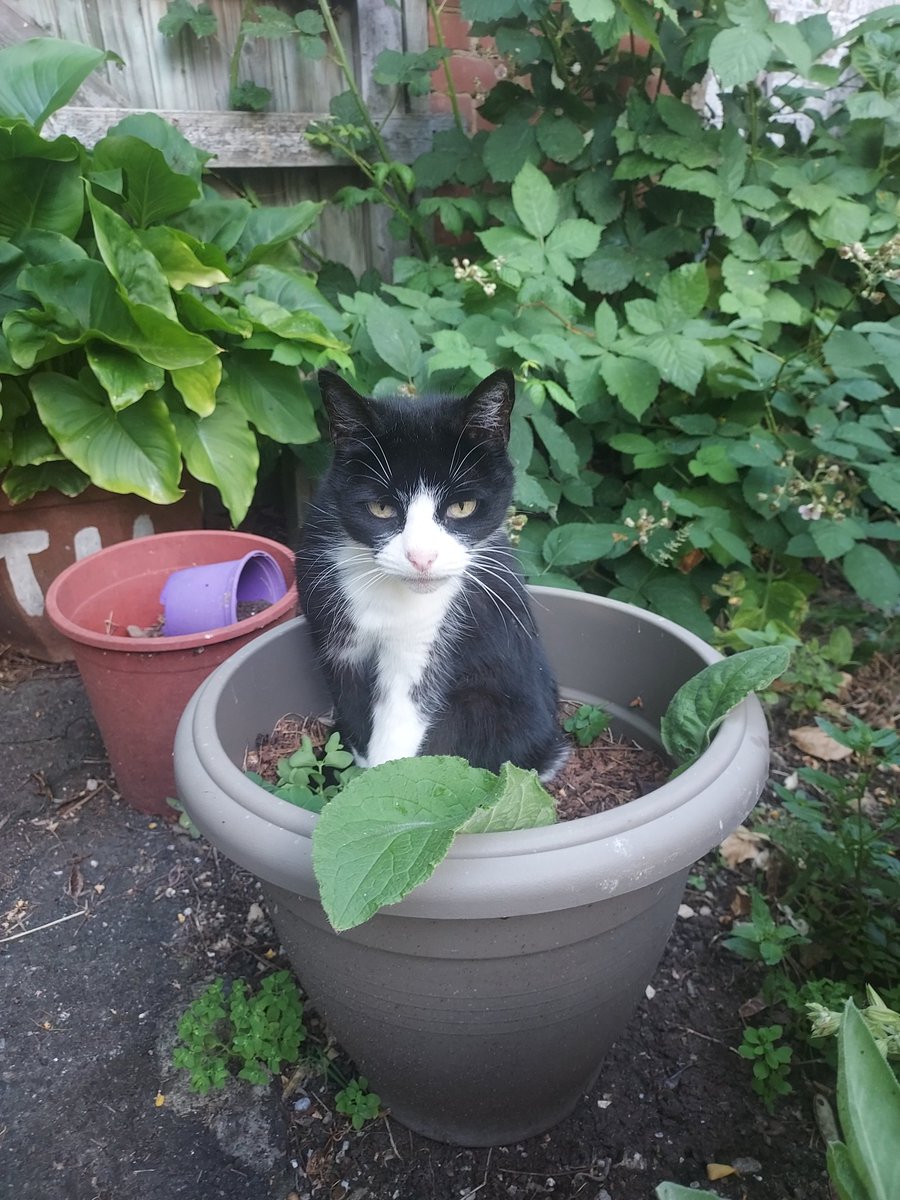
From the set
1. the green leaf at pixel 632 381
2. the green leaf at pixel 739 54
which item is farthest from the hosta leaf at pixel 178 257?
the green leaf at pixel 739 54

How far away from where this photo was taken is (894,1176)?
548 mm

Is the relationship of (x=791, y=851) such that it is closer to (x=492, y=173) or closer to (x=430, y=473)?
(x=430, y=473)

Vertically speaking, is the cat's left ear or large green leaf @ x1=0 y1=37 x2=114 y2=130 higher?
large green leaf @ x1=0 y1=37 x2=114 y2=130

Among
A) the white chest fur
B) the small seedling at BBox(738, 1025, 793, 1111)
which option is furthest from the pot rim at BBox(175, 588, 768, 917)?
the small seedling at BBox(738, 1025, 793, 1111)

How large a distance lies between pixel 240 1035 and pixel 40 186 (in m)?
1.71

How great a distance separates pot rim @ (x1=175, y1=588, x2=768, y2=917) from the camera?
28.5 inches

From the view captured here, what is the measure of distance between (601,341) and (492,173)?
25.4 inches

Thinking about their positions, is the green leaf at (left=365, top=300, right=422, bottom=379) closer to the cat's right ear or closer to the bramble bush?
the bramble bush

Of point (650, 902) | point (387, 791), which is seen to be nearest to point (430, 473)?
point (387, 791)

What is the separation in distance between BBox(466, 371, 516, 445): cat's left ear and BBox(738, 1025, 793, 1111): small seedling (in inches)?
37.6

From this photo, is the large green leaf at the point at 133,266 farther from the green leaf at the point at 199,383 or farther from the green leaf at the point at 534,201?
the green leaf at the point at 534,201

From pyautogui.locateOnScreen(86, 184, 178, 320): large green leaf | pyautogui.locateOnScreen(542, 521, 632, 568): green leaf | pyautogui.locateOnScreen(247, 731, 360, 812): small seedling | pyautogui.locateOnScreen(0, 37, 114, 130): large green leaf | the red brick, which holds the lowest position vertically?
pyautogui.locateOnScreen(247, 731, 360, 812): small seedling

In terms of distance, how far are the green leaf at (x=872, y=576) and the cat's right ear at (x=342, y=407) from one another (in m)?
1.30

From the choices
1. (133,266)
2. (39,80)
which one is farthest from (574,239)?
(39,80)
